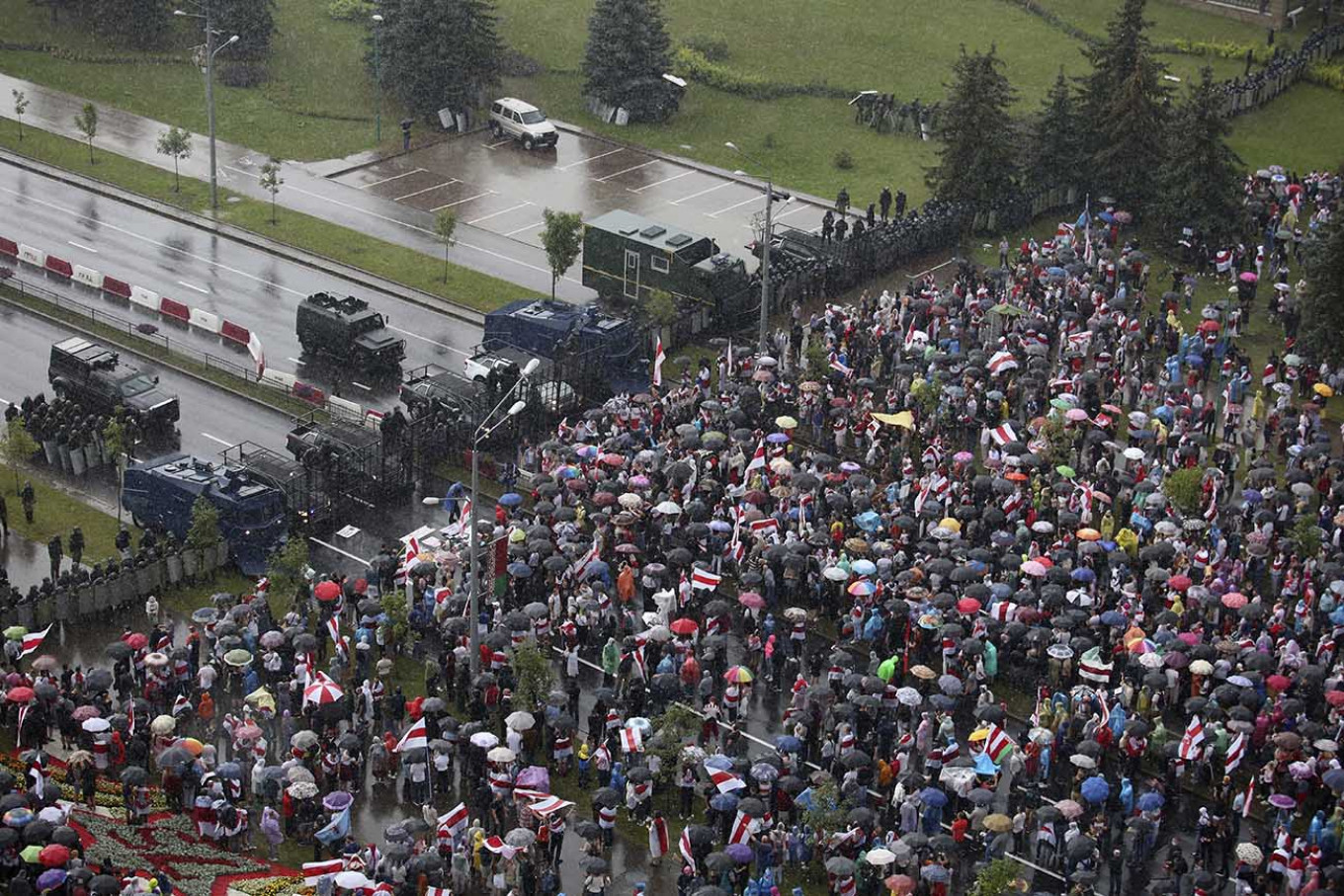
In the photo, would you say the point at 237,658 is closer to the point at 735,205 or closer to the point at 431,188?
the point at 431,188

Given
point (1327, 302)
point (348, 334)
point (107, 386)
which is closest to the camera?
point (107, 386)

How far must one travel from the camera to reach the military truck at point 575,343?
62.4 m

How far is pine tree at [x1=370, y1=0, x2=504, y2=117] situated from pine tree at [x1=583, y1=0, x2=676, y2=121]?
4.70m

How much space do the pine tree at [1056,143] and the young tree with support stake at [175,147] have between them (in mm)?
34831

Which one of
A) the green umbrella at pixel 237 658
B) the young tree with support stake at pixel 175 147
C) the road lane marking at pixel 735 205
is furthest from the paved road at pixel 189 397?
the road lane marking at pixel 735 205

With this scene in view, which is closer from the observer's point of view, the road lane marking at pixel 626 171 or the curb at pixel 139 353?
the curb at pixel 139 353

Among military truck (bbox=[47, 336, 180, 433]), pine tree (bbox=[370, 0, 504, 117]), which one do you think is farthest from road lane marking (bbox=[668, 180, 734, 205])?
military truck (bbox=[47, 336, 180, 433])

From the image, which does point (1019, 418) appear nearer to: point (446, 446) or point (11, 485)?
point (446, 446)

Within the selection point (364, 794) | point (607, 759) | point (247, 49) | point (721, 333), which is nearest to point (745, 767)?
point (607, 759)

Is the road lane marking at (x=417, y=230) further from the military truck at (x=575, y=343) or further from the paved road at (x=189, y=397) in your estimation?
the paved road at (x=189, y=397)

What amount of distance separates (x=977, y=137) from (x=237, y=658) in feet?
140

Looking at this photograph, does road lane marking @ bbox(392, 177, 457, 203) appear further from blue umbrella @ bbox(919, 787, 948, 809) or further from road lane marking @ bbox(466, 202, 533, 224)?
blue umbrella @ bbox(919, 787, 948, 809)

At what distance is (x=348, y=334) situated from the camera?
64250 millimetres

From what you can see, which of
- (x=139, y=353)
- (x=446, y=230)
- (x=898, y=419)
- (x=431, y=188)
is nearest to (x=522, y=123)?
(x=431, y=188)
